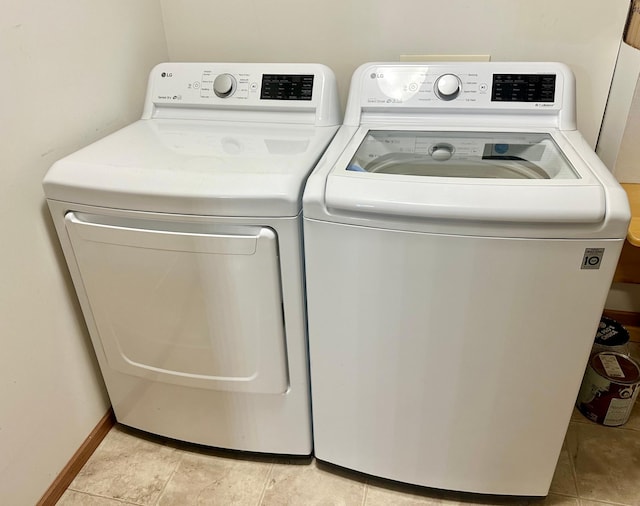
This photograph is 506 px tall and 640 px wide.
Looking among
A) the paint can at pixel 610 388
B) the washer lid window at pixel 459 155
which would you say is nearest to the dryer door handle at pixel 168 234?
the washer lid window at pixel 459 155

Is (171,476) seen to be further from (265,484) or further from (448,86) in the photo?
(448,86)

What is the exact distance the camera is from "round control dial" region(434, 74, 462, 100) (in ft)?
4.35

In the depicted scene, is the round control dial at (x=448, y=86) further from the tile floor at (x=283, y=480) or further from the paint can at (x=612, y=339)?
the tile floor at (x=283, y=480)

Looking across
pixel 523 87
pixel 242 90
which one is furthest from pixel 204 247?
pixel 523 87

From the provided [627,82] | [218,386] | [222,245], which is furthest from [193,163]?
[627,82]

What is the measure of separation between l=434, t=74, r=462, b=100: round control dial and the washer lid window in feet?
0.33

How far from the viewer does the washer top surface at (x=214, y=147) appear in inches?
41.9

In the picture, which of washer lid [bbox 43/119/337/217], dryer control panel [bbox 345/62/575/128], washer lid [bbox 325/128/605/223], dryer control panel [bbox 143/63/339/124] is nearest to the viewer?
washer lid [bbox 325/128/605/223]

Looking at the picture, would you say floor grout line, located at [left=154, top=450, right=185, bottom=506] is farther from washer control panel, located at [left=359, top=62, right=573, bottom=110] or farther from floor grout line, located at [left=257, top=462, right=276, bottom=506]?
washer control panel, located at [left=359, top=62, right=573, bottom=110]

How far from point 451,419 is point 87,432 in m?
1.04

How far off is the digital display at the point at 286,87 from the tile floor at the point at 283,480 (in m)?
1.03

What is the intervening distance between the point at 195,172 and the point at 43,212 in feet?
1.42

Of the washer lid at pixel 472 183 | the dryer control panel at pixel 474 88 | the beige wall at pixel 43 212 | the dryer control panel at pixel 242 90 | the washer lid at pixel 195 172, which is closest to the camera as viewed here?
the washer lid at pixel 472 183

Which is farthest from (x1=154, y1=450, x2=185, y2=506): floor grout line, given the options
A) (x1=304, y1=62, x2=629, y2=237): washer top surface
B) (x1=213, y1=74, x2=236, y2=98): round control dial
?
(x1=213, y1=74, x2=236, y2=98): round control dial
